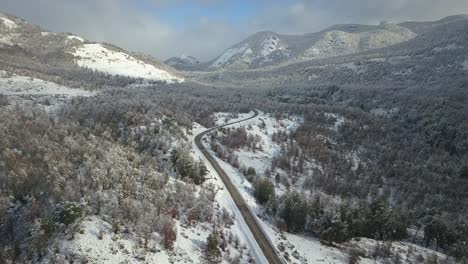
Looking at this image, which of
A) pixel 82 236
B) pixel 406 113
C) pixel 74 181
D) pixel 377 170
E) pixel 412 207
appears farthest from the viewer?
pixel 406 113

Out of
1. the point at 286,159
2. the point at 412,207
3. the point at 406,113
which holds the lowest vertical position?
the point at 412,207

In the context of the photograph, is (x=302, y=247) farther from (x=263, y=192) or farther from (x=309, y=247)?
(x=263, y=192)

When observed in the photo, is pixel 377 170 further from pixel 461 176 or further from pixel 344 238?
pixel 344 238

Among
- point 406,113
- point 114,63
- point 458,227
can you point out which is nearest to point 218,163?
point 458,227

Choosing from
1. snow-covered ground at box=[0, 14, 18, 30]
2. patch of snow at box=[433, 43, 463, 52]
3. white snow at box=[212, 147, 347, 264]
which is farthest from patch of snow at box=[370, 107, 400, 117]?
snow-covered ground at box=[0, 14, 18, 30]

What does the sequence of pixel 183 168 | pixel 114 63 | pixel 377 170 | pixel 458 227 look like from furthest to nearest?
1. pixel 114 63
2. pixel 377 170
3. pixel 458 227
4. pixel 183 168

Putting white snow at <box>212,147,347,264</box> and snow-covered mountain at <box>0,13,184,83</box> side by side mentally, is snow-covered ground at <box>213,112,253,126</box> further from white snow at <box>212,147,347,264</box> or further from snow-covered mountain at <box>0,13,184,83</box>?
snow-covered mountain at <box>0,13,184,83</box>

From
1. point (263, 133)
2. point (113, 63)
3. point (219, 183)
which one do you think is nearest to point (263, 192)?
point (219, 183)
